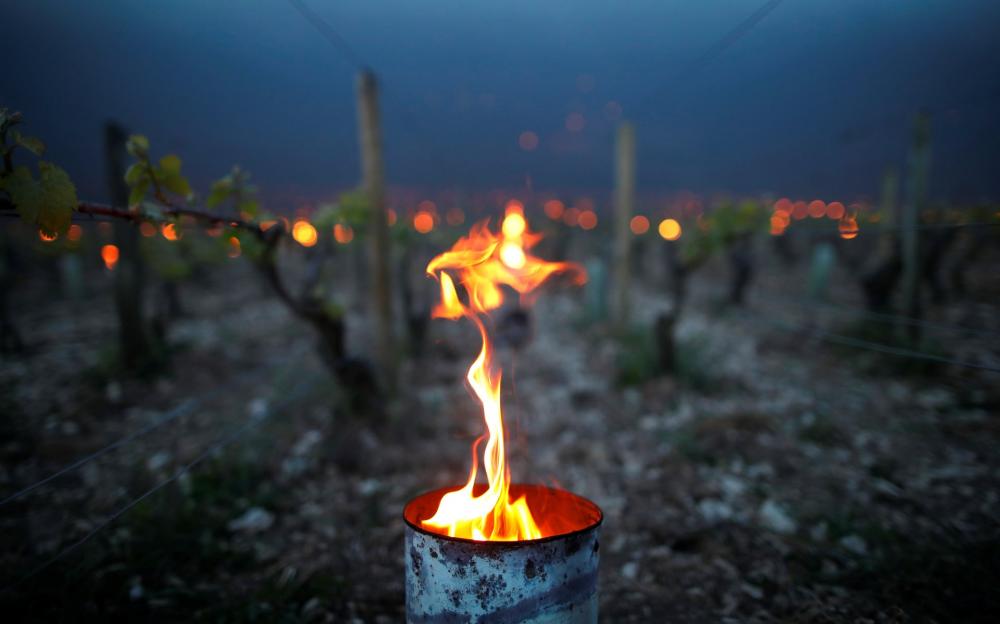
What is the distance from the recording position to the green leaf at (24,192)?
1.91 m

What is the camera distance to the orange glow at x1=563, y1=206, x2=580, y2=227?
38.3 m

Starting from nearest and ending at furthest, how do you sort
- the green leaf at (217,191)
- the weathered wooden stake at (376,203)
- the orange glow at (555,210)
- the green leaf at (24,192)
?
the green leaf at (24,192), the green leaf at (217,191), the weathered wooden stake at (376,203), the orange glow at (555,210)

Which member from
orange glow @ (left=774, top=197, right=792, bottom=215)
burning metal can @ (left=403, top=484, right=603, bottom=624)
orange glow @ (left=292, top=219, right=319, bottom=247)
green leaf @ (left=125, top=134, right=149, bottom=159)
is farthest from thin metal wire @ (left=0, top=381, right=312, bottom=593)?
orange glow @ (left=774, top=197, right=792, bottom=215)

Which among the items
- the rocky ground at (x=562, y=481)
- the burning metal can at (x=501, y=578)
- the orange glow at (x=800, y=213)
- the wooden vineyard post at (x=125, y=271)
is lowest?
the rocky ground at (x=562, y=481)

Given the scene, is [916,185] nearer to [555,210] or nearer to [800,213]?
[555,210]

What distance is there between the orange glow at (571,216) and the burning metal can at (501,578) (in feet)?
117

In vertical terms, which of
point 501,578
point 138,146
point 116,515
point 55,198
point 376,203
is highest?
Result: point 376,203

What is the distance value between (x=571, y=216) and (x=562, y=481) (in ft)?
123

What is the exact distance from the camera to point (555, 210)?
126ft

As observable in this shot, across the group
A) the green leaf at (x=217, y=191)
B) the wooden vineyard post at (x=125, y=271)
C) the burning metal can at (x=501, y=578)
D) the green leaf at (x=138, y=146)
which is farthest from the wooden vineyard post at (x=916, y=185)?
the wooden vineyard post at (x=125, y=271)

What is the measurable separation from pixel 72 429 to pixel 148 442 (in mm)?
1120

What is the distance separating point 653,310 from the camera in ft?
50.1

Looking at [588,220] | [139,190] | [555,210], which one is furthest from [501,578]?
[588,220]

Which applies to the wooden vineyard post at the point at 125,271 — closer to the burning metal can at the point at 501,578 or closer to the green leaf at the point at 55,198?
the green leaf at the point at 55,198
